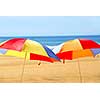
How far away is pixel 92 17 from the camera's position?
2504 millimetres

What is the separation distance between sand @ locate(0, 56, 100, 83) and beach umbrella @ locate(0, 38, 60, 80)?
4 centimetres

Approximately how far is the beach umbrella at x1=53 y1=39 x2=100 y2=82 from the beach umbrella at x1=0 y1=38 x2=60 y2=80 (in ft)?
0.19

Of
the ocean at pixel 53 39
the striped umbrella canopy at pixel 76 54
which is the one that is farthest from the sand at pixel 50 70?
the ocean at pixel 53 39

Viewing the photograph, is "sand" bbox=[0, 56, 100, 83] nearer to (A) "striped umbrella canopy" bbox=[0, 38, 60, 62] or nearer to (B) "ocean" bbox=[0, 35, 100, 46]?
(A) "striped umbrella canopy" bbox=[0, 38, 60, 62]

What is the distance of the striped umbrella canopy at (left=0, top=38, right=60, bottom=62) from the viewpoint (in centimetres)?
253

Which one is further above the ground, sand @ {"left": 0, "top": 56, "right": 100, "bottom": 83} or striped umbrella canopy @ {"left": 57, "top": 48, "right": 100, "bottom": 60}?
striped umbrella canopy @ {"left": 57, "top": 48, "right": 100, "bottom": 60}

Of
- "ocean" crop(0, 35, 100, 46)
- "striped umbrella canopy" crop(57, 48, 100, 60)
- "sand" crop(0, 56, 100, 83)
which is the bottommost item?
"sand" crop(0, 56, 100, 83)

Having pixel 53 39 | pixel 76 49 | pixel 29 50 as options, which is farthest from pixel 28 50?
pixel 76 49

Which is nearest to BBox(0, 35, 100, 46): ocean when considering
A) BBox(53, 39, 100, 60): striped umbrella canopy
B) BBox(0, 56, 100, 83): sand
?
BBox(53, 39, 100, 60): striped umbrella canopy

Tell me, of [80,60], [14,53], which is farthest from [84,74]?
[14,53]

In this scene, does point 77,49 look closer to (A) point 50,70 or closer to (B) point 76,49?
(B) point 76,49

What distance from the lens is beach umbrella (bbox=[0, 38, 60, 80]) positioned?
253 centimetres
